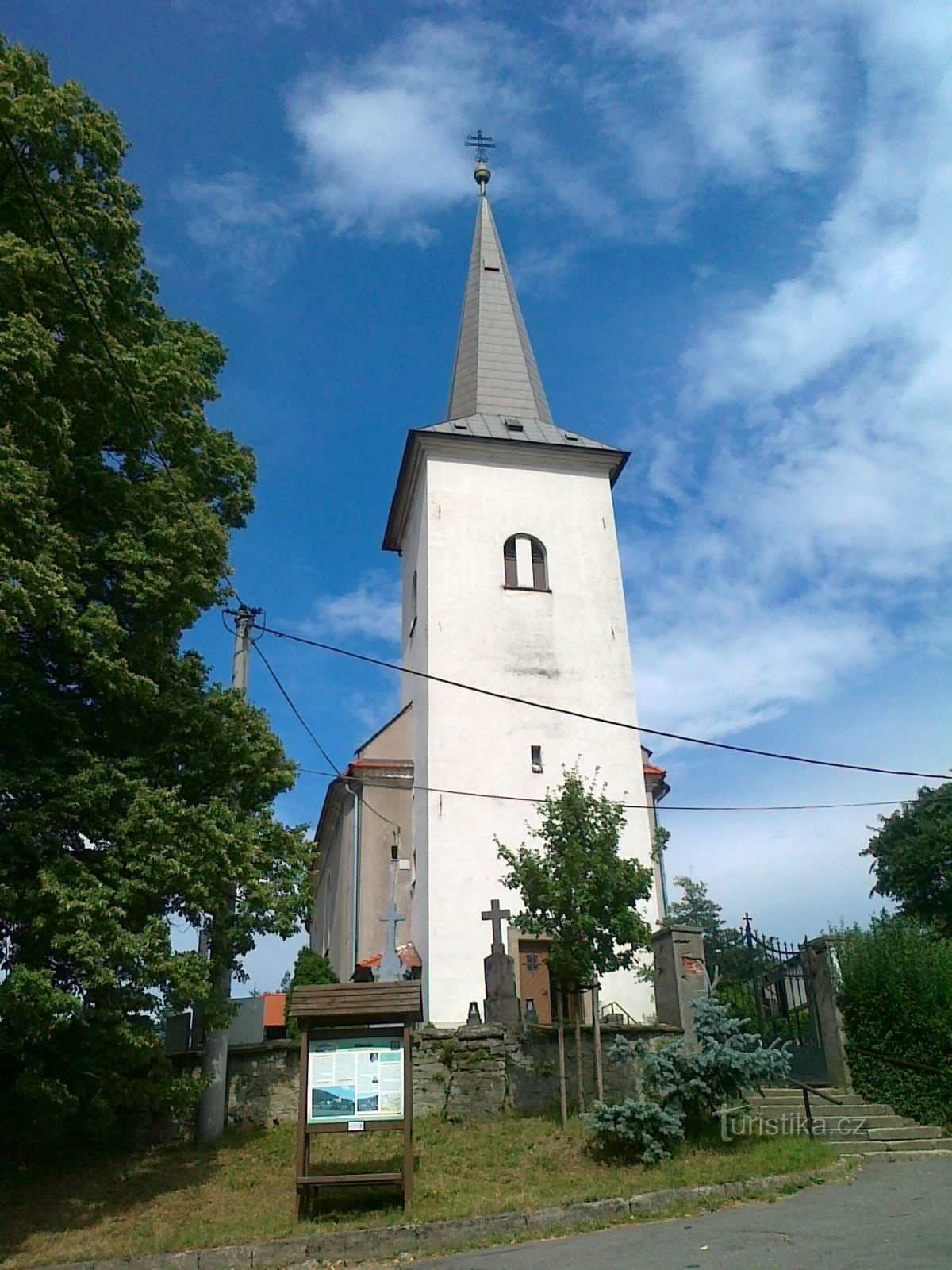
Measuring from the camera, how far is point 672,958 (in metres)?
13.5

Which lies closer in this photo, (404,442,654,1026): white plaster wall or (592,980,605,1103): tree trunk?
(592,980,605,1103): tree trunk

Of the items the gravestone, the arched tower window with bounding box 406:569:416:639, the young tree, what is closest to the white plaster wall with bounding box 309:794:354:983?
the arched tower window with bounding box 406:569:416:639

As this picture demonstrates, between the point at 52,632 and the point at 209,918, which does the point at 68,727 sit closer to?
the point at 52,632

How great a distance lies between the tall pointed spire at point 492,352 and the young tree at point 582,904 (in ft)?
48.3

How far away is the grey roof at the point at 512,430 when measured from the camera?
24.0 meters

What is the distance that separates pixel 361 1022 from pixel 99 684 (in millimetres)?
4187

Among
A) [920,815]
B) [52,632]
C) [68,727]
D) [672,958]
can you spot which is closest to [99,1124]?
[68,727]

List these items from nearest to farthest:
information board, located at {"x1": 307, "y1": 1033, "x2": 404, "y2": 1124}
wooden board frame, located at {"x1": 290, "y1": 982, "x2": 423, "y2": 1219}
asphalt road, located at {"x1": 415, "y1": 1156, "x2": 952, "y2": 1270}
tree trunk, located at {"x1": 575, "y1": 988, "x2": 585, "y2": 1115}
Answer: asphalt road, located at {"x1": 415, "y1": 1156, "x2": 952, "y2": 1270}
wooden board frame, located at {"x1": 290, "y1": 982, "x2": 423, "y2": 1219}
information board, located at {"x1": 307, "y1": 1033, "x2": 404, "y2": 1124}
tree trunk, located at {"x1": 575, "y1": 988, "x2": 585, "y2": 1115}

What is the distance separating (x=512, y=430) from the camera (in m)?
24.8

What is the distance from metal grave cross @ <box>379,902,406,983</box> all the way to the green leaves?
2.63m

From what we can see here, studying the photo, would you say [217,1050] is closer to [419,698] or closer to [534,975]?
[534,975]

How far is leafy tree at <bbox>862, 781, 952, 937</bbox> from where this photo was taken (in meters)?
30.0

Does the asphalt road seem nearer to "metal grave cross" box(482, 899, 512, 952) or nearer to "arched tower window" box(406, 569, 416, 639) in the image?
"metal grave cross" box(482, 899, 512, 952)

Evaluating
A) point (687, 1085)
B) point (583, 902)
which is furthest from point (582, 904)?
point (687, 1085)
